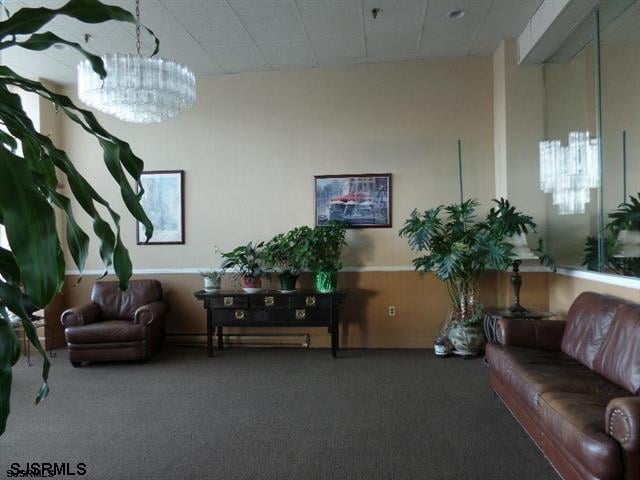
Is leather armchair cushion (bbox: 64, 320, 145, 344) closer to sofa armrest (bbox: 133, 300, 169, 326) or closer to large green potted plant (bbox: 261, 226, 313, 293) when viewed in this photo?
sofa armrest (bbox: 133, 300, 169, 326)

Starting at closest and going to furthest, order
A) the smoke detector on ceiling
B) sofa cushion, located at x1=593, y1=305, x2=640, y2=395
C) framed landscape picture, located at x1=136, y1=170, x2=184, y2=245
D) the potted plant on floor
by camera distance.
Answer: sofa cushion, located at x1=593, y1=305, x2=640, y2=395, the smoke detector on ceiling, the potted plant on floor, framed landscape picture, located at x1=136, y1=170, x2=184, y2=245

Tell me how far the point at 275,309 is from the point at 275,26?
279 cm

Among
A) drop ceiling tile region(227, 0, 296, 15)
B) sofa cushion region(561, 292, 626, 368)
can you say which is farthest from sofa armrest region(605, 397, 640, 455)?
drop ceiling tile region(227, 0, 296, 15)

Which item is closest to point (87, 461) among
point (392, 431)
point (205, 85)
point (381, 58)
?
point (392, 431)

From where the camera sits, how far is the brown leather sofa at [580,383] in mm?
1675

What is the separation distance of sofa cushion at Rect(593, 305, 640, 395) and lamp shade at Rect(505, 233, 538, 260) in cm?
132

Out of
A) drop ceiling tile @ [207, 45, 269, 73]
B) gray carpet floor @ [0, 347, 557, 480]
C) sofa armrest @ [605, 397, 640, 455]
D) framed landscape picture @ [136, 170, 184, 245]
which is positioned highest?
drop ceiling tile @ [207, 45, 269, 73]

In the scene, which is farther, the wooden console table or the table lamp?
the wooden console table

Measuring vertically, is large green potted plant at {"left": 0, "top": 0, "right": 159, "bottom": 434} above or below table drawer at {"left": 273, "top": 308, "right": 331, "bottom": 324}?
above

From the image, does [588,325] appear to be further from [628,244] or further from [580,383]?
[628,244]

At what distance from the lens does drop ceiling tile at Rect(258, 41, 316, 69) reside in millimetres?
4352

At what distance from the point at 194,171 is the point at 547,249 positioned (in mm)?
4052

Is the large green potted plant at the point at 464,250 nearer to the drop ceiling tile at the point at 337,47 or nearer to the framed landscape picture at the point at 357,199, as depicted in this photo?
the framed landscape picture at the point at 357,199

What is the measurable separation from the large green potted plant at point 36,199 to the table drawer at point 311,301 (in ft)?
11.0
